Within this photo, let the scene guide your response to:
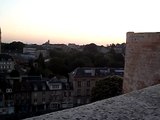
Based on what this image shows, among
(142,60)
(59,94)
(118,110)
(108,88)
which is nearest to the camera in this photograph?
(118,110)

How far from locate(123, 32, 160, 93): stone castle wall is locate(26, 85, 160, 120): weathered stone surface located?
3.75 metres

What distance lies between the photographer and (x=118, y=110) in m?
3.48

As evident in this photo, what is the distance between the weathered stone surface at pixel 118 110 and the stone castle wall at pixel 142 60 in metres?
3.75

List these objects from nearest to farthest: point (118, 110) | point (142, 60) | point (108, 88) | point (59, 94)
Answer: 1. point (118, 110)
2. point (142, 60)
3. point (108, 88)
4. point (59, 94)

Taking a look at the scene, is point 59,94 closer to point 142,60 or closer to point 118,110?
point 142,60

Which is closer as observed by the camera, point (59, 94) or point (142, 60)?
point (142, 60)

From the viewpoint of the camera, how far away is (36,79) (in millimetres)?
35750

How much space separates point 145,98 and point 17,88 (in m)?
30.4

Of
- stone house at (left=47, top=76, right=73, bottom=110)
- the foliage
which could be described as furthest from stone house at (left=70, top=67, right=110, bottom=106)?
the foliage

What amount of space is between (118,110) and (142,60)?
5.01 m

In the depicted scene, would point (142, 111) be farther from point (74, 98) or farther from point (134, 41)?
point (74, 98)

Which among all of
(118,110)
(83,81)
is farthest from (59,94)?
(118,110)

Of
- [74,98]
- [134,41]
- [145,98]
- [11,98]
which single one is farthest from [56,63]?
[145,98]

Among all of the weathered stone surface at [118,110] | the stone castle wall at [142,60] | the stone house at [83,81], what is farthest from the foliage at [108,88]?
the weathered stone surface at [118,110]
